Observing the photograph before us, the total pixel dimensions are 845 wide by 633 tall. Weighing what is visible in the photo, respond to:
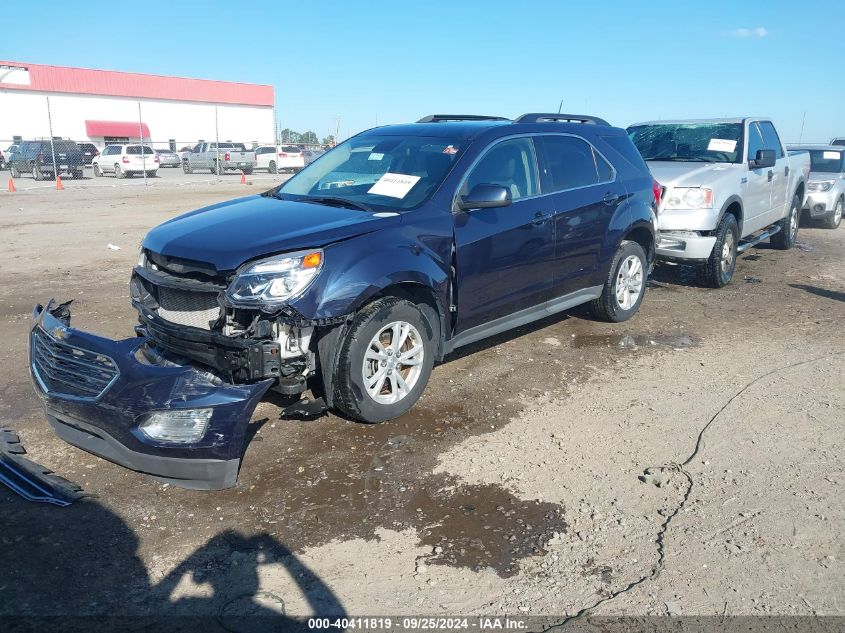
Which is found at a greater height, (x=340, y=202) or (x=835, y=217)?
(x=340, y=202)

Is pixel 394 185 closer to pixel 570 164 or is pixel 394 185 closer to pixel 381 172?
pixel 381 172

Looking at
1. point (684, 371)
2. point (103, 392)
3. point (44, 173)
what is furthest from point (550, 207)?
point (44, 173)

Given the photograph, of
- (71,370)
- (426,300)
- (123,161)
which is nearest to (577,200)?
(426,300)

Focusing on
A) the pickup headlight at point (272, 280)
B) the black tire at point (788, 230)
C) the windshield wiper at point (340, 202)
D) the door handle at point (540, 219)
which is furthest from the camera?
the black tire at point (788, 230)

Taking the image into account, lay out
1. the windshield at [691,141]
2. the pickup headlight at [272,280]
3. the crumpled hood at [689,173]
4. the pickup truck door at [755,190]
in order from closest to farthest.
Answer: the pickup headlight at [272,280]
the crumpled hood at [689,173]
the pickup truck door at [755,190]
the windshield at [691,141]

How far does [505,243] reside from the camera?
512cm

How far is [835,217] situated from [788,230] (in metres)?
4.21

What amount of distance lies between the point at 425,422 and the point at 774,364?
314cm

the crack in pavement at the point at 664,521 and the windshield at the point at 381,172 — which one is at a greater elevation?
the windshield at the point at 381,172

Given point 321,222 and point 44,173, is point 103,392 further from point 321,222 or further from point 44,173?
point 44,173

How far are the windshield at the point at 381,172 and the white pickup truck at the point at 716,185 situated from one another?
13.2 feet

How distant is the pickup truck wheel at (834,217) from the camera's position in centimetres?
1411

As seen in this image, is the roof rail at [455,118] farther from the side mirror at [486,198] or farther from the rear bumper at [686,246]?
the rear bumper at [686,246]

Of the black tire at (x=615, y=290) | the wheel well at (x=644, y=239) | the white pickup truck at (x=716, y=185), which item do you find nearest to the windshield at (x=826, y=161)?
the white pickup truck at (x=716, y=185)
